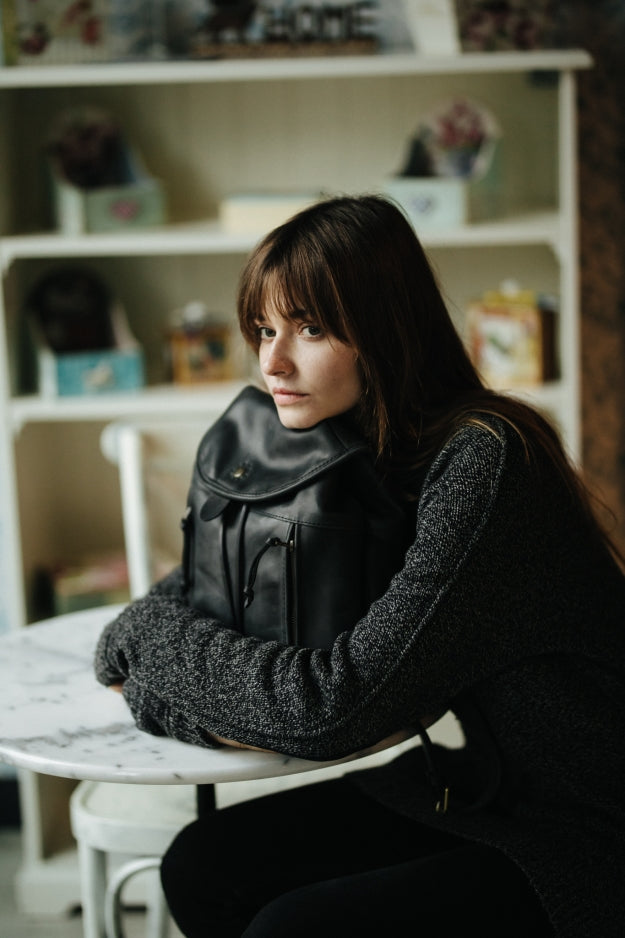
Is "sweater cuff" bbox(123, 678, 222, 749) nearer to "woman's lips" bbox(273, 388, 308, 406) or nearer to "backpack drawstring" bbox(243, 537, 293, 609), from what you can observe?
"backpack drawstring" bbox(243, 537, 293, 609)

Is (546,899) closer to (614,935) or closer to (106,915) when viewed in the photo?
(614,935)

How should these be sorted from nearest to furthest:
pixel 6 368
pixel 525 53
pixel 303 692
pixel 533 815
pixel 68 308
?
pixel 303 692
pixel 533 815
pixel 525 53
pixel 6 368
pixel 68 308

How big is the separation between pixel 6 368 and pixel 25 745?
1.13 metres

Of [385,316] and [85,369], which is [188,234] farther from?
[385,316]

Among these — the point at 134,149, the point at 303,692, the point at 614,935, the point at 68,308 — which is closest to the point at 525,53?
the point at 134,149

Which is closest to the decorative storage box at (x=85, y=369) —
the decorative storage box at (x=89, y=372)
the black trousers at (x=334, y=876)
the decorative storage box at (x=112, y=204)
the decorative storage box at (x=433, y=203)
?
the decorative storage box at (x=89, y=372)

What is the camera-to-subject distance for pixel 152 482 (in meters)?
2.08

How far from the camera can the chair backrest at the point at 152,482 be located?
1916 mm

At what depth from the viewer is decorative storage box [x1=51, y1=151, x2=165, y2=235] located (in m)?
2.28

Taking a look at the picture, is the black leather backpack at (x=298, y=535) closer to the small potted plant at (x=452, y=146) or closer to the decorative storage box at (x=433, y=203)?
the decorative storage box at (x=433, y=203)

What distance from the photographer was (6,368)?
2.23 m

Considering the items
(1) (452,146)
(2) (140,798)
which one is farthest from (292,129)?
(2) (140,798)

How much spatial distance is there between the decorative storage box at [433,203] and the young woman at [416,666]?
91 cm

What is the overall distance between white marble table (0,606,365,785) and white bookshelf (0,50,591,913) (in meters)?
0.84
